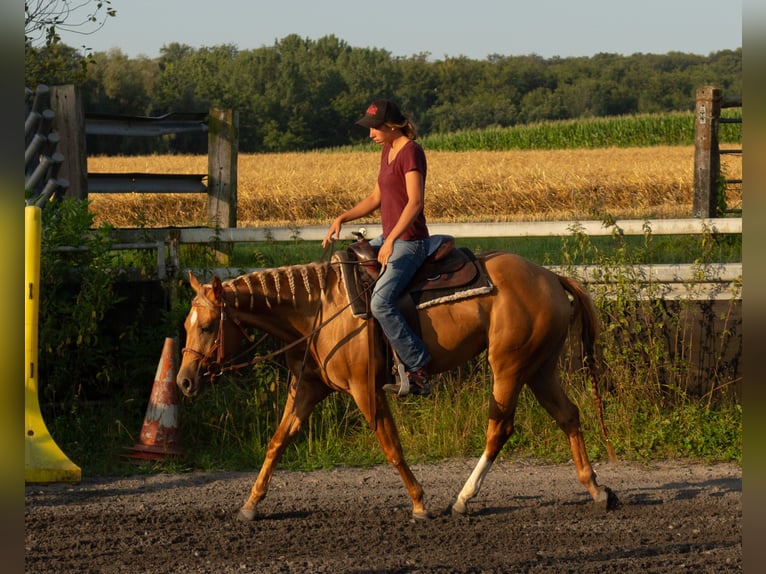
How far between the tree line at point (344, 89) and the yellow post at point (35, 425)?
179 ft

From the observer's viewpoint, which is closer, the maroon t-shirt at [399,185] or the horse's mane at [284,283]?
the maroon t-shirt at [399,185]

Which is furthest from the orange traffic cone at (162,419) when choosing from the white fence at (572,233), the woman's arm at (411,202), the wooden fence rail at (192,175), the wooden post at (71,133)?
the wooden fence rail at (192,175)

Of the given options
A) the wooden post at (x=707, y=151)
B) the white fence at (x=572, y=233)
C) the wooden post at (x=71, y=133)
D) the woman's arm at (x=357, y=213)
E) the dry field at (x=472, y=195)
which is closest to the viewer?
the woman's arm at (x=357, y=213)

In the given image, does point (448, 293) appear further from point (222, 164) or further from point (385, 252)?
point (222, 164)

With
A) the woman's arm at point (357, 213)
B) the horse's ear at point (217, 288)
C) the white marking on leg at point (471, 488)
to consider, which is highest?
the woman's arm at point (357, 213)

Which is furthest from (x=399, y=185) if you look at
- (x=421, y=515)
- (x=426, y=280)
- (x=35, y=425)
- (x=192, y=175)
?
(x=192, y=175)

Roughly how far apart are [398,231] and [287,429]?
4.93 feet

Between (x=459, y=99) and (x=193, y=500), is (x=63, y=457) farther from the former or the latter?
(x=459, y=99)

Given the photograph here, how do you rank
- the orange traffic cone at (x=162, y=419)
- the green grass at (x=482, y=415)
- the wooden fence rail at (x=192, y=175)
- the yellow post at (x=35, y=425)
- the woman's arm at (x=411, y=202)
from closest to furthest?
1. the woman's arm at (x=411, y=202)
2. the yellow post at (x=35, y=425)
3. the orange traffic cone at (x=162, y=419)
4. the green grass at (x=482, y=415)
5. the wooden fence rail at (x=192, y=175)

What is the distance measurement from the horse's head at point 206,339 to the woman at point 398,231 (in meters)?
0.95

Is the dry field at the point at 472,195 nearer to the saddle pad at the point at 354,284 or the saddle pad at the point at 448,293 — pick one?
the saddle pad at the point at 448,293

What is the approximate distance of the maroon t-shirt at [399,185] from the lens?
21.5 ft

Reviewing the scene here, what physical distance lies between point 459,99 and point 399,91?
5.28 m

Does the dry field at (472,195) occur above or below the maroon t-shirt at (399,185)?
below
